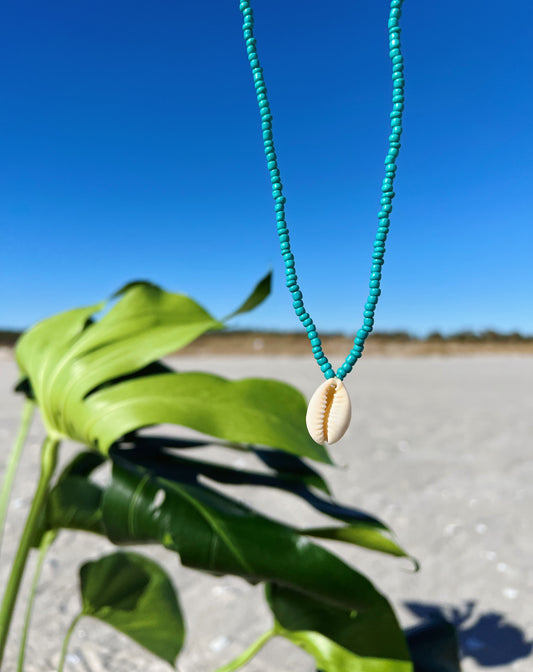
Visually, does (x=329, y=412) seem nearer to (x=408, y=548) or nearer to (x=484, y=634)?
(x=484, y=634)

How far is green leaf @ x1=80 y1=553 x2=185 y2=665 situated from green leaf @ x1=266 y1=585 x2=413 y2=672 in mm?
172

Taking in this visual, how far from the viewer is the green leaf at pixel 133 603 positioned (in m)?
0.64

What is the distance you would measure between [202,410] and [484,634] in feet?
2.44

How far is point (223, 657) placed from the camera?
36.2 inches

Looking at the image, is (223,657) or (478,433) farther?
(478,433)

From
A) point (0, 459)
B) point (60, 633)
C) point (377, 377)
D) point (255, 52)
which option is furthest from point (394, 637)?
point (377, 377)

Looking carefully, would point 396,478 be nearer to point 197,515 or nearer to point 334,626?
point 334,626

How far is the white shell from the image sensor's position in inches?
14.2

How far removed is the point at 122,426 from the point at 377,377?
11.7 ft

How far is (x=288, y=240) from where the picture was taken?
0.35 meters

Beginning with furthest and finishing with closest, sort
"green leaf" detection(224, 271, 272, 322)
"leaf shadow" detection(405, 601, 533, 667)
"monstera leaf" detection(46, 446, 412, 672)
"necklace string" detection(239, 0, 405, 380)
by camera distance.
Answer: "leaf shadow" detection(405, 601, 533, 667)
"green leaf" detection(224, 271, 272, 322)
"monstera leaf" detection(46, 446, 412, 672)
"necklace string" detection(239, 0, 405, 380)

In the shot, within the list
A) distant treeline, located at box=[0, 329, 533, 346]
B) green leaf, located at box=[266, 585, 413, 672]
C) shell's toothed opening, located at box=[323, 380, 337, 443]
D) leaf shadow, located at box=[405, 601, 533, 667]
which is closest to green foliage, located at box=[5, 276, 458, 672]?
green leaf, located at box=[266, 585, 413, 672]

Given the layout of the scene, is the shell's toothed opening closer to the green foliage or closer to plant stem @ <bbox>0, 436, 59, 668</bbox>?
the green foliage

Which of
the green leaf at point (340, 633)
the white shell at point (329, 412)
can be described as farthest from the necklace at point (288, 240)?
the green leaf at point (340, 633)
